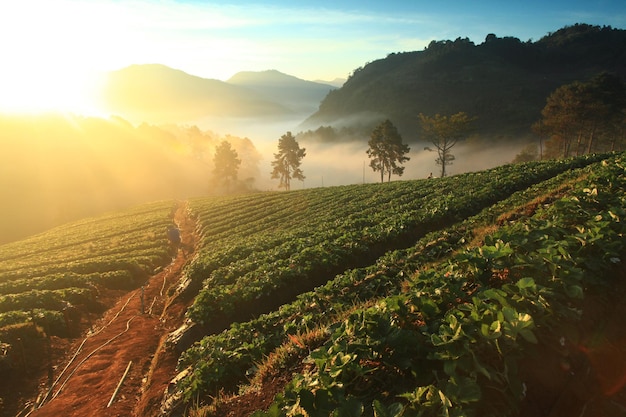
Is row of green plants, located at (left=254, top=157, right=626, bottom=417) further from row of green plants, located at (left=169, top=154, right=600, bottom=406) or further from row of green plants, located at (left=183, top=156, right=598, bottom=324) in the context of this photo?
row of green plants, located at (left=183, top=156, right=598, bottom=324)

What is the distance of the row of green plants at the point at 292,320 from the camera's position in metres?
10.0

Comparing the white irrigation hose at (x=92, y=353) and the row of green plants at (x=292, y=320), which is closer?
the row of green plants at (x=292, y=320)

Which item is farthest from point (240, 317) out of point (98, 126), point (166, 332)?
point (98, 126)

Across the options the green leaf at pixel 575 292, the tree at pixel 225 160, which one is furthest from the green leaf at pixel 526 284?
the tree at pixel 225 160

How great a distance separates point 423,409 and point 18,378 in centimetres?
1690

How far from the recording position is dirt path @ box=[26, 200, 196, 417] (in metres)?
11.7

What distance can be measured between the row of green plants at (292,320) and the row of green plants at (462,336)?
3.73 metres

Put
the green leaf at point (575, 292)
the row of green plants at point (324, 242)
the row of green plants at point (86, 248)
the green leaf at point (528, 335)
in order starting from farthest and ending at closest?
the row of green plants at point (86, 248), the row of green plants at point (324, 242), the green leaf at point (575, 292), the green leaf at point (528, 335)

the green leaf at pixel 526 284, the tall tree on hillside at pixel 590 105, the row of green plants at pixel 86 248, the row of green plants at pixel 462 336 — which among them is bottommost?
the row of green plants at pixel 86 248

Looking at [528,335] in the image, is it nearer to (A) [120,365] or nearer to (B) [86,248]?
(A) [120,365]

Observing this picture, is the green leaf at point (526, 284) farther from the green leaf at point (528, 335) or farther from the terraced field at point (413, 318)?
the green leaf at point (528, 335)

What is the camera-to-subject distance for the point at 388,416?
3.77 meters

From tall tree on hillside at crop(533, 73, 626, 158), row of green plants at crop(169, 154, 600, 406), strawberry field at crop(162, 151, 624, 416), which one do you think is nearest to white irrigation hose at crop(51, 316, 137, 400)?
strawberry field at crop(162, 151, 624, 416)

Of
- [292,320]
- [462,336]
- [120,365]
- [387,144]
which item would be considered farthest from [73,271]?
[387,144]
